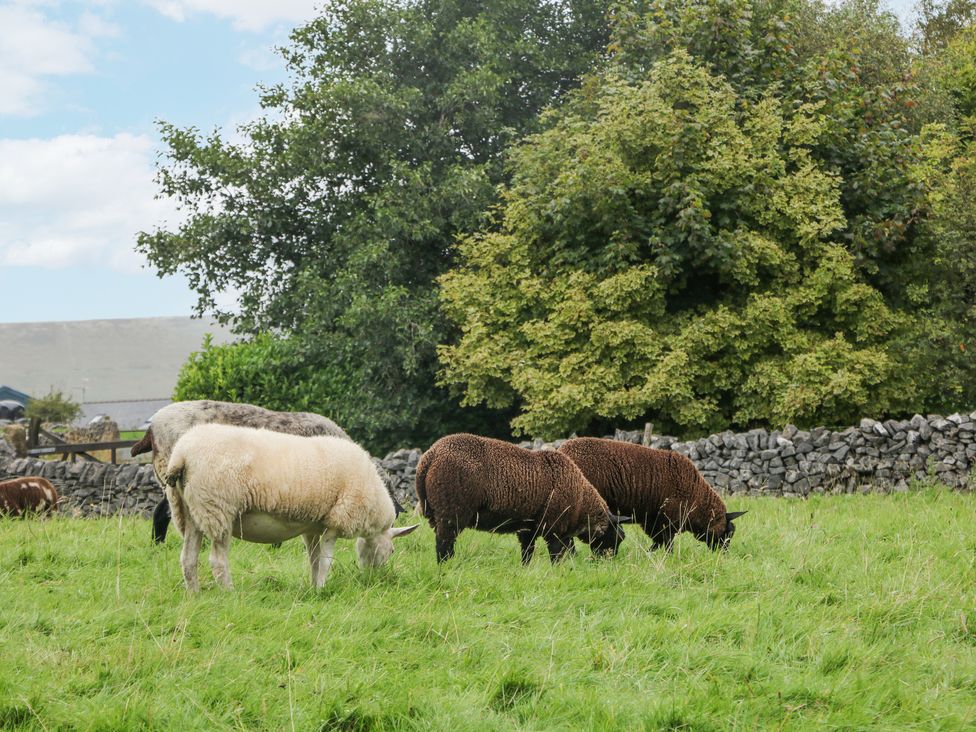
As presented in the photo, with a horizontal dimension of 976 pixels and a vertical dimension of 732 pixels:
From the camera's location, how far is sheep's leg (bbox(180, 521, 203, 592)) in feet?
22.5

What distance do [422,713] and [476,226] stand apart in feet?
59.1

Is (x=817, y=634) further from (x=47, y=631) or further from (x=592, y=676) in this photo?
(x=47, y=631)

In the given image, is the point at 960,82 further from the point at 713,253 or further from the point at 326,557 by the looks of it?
the point at 326,557

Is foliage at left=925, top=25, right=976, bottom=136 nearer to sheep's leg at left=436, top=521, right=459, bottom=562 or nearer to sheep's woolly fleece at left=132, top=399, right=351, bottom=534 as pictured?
sheep's woolly fleece at left=132, top=399, right=351, bottom=534

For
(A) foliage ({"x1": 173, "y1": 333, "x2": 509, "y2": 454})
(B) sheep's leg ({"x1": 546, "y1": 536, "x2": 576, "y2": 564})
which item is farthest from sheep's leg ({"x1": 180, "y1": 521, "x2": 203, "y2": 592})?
(A) foliage ({"x1": 173, "y1": 333, "x2": 509, "y2": 454})

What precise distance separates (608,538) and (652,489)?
1016 millimetres

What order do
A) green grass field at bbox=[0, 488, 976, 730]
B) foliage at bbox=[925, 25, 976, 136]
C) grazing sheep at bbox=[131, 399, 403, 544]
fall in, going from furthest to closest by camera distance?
foliage at bbox=[925, 25, 976, 136], grazing sheep at bbox=[131, 399, 403, 544], green grass field at bbox=[0, 488, 976, 730]

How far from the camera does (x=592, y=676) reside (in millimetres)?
5391

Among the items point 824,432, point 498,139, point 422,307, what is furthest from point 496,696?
point 498,139

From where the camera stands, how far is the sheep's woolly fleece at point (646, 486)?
31.6ft

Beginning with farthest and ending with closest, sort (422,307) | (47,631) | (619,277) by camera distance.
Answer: (422,307) < (619,277) < (47,631)

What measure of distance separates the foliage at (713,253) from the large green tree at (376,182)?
2.31 metres

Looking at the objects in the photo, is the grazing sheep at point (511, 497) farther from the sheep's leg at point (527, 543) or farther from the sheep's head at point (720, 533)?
the sheep's head at point (720, 533)

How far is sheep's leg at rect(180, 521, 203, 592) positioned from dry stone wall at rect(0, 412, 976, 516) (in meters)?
7.86
